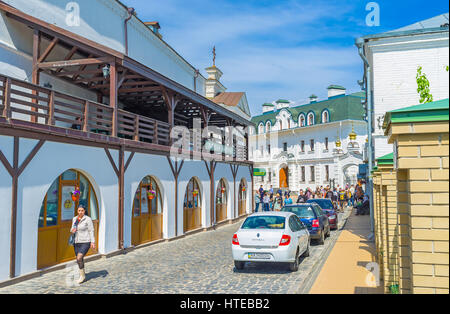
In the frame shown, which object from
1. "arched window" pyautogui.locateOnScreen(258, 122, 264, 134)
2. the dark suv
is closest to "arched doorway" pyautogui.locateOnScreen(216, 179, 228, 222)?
the dark suv

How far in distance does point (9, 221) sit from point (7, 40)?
6285 millimetres

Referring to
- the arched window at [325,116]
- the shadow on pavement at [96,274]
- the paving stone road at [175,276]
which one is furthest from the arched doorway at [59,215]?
the arched window at [325,116]

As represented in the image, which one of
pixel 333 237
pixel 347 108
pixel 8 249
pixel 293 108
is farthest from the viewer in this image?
pixel 293 108

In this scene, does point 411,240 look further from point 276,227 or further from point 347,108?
point 347,108

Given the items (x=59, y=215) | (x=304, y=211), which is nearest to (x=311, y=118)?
(x=304, y=211)

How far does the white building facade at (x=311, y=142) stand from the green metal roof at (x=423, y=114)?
38463mm

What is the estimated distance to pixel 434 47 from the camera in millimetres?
17562

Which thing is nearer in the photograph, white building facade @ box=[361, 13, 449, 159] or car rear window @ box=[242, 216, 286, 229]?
car rear window @ box=[242, 216, 286, 229]

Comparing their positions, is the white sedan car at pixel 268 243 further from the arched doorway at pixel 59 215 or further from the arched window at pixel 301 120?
the arched window at pixel 301 120

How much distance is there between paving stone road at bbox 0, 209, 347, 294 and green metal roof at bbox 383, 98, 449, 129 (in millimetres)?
5181

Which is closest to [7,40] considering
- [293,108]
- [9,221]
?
[9,221]

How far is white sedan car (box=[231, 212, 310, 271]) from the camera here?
390 inches

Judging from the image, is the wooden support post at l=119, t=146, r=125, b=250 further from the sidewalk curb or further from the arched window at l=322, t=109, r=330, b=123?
the arched window at l=322, t=109, r=330, b=123
